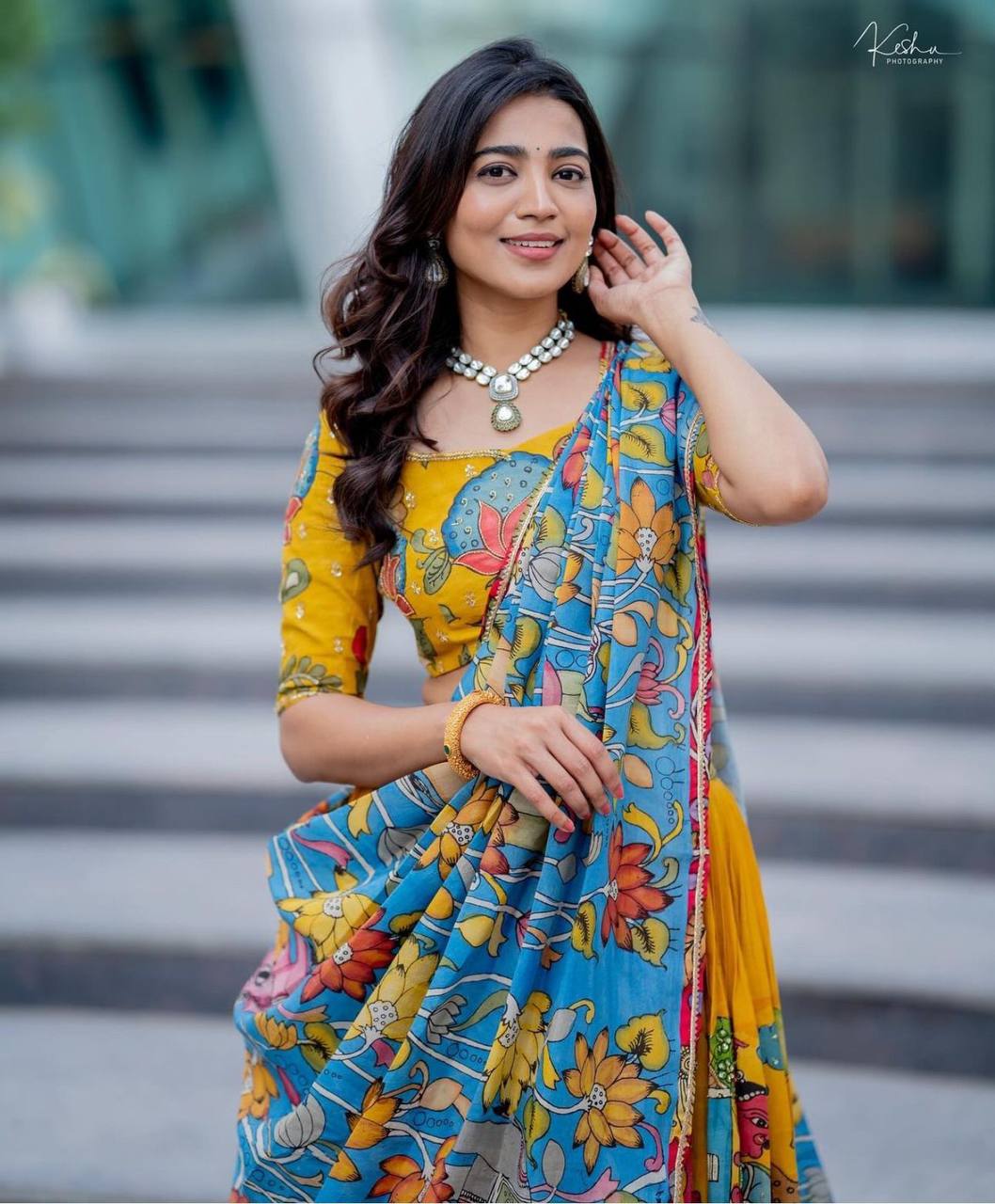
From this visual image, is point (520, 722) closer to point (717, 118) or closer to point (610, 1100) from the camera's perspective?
point (610, 1100)

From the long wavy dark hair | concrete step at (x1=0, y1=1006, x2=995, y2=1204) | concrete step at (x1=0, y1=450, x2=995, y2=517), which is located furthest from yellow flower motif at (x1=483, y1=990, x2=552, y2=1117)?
concrete step at (x1=0, y1=450, x2=995, y2=517)

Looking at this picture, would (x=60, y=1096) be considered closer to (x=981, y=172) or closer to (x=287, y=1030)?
(x=287, y=1030)

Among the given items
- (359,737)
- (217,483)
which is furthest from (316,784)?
(217,483)

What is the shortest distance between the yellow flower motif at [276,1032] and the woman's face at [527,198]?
79 cm

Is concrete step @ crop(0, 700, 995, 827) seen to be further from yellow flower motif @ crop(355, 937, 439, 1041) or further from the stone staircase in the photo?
yellow flower motif @ crop(355, 937, 439, 1041)

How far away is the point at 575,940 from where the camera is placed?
120cm

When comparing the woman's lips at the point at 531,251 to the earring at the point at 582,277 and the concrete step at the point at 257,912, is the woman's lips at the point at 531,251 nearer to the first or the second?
the earring at the point at 582,277

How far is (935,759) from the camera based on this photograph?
312 cm

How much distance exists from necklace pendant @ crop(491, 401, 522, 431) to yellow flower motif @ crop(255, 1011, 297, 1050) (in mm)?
658

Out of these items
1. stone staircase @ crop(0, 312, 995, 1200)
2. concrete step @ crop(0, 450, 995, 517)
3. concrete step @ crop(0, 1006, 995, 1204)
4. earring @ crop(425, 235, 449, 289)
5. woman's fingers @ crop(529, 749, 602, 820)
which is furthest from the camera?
concrete step @ crop(0, 450, 995, 517)

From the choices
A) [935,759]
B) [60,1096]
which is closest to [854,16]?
[935,759]

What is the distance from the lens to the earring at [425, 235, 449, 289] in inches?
54.4

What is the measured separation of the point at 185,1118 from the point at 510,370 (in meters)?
1.62

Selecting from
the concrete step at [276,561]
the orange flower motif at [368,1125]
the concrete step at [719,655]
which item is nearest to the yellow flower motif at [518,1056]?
the orange flower motif at [368,1125]
